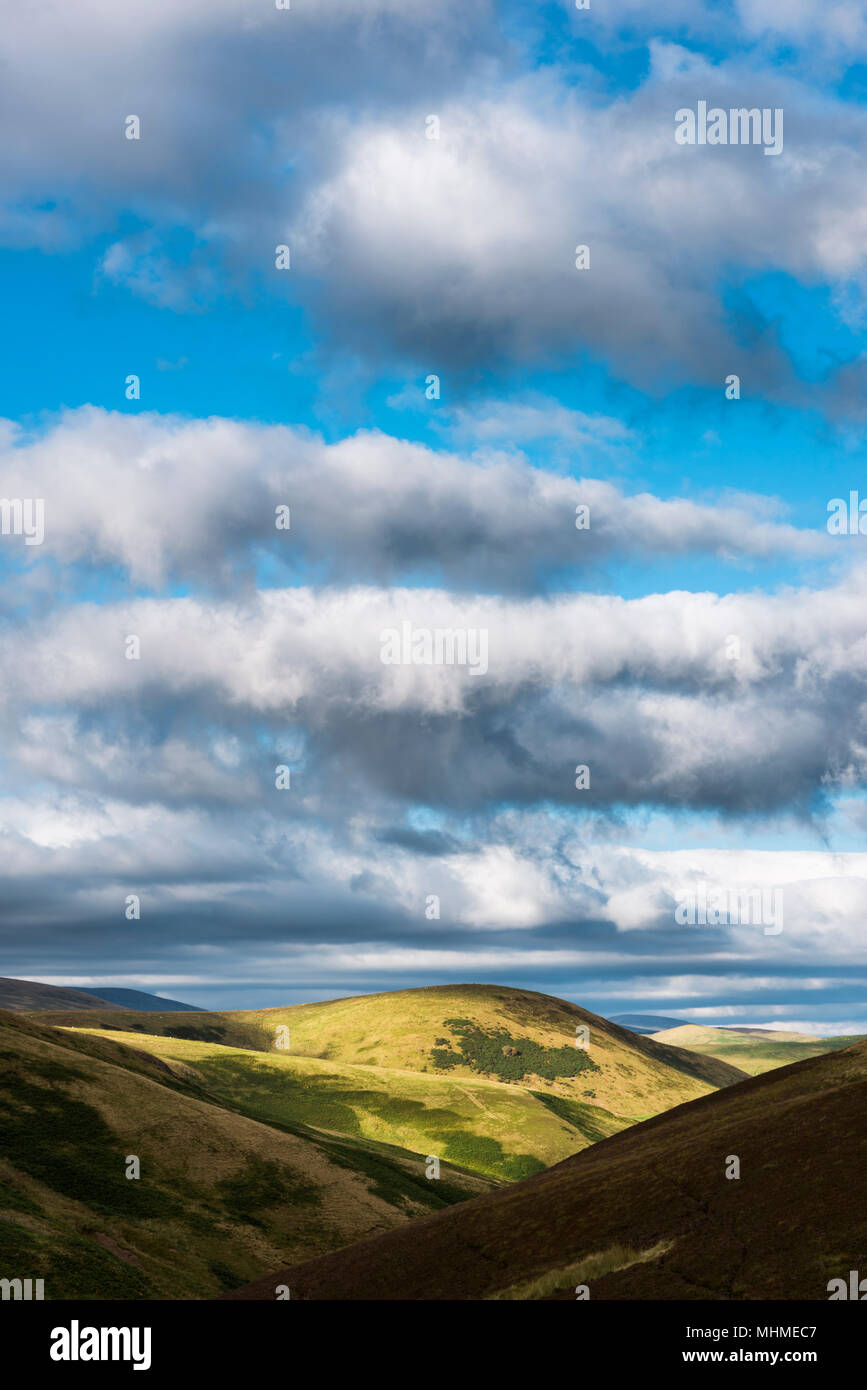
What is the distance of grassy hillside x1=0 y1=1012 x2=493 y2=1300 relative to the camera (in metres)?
70.2

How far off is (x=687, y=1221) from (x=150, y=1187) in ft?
214

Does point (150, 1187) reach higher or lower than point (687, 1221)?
lower

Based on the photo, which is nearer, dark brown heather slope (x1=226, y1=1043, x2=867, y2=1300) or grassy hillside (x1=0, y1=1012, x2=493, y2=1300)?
dark brown heather slope (x1=226, y1=1043, x2=867, y2=1300)

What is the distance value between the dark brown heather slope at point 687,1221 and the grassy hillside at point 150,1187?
49.0 ft

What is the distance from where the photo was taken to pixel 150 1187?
92.4 m

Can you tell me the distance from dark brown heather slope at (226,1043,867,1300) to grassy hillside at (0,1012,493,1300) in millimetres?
14944

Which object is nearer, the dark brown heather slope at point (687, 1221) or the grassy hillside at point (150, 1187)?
the dark brown heather slope at point (687, 1221)

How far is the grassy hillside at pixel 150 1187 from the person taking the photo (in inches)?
2763

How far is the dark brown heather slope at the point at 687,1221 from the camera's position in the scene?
123ft

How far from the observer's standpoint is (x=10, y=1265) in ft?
195
